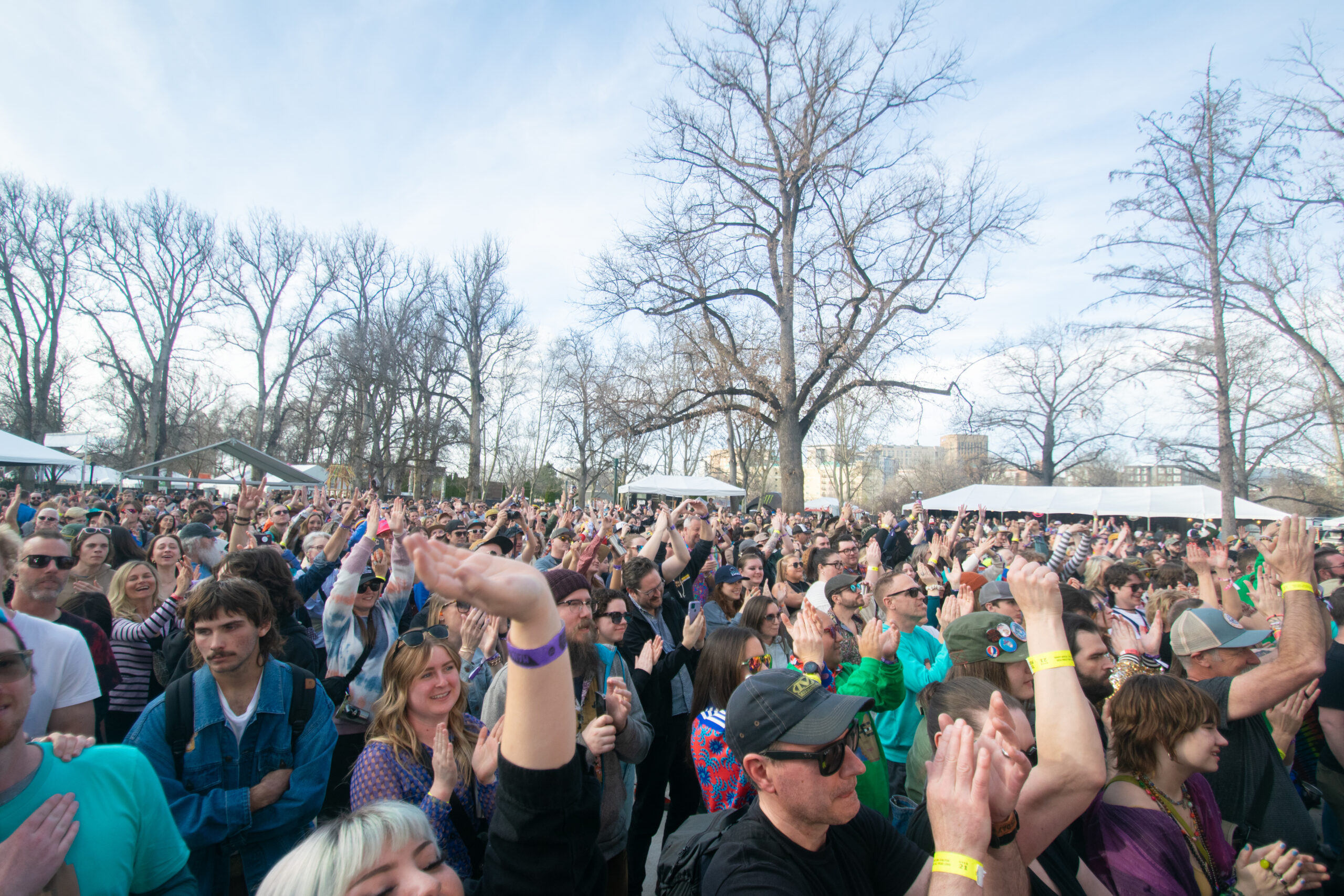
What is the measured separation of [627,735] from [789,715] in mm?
1377

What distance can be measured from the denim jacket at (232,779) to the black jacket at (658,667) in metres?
1.66

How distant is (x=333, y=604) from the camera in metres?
4.02

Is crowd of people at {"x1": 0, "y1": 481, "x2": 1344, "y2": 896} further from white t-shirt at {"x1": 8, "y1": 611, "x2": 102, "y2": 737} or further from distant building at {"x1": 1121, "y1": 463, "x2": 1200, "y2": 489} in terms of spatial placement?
distant building at {"x1": 1121, "y1": 463, "x2": 1200, "y2": 489}

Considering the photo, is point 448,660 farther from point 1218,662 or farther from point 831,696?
point 1218,662

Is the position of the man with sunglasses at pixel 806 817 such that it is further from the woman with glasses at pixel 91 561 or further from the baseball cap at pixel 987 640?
the woman with glasses at pixel 91 561

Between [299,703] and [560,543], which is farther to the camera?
[560,543]

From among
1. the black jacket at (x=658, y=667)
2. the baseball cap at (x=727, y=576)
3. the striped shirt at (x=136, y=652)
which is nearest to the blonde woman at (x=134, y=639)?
the striped shirt at (x=136, y=652)

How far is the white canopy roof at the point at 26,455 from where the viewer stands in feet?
56.9

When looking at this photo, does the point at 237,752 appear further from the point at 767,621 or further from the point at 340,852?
the point at 767,621

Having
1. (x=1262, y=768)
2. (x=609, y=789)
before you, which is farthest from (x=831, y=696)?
(x=1262, y=768)

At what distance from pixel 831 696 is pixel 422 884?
113 centimetres

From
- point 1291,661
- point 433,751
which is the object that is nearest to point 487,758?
point 433,751

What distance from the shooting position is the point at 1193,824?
2561 millimetres

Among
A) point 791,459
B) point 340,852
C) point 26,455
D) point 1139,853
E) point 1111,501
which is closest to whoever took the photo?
point 340,852
